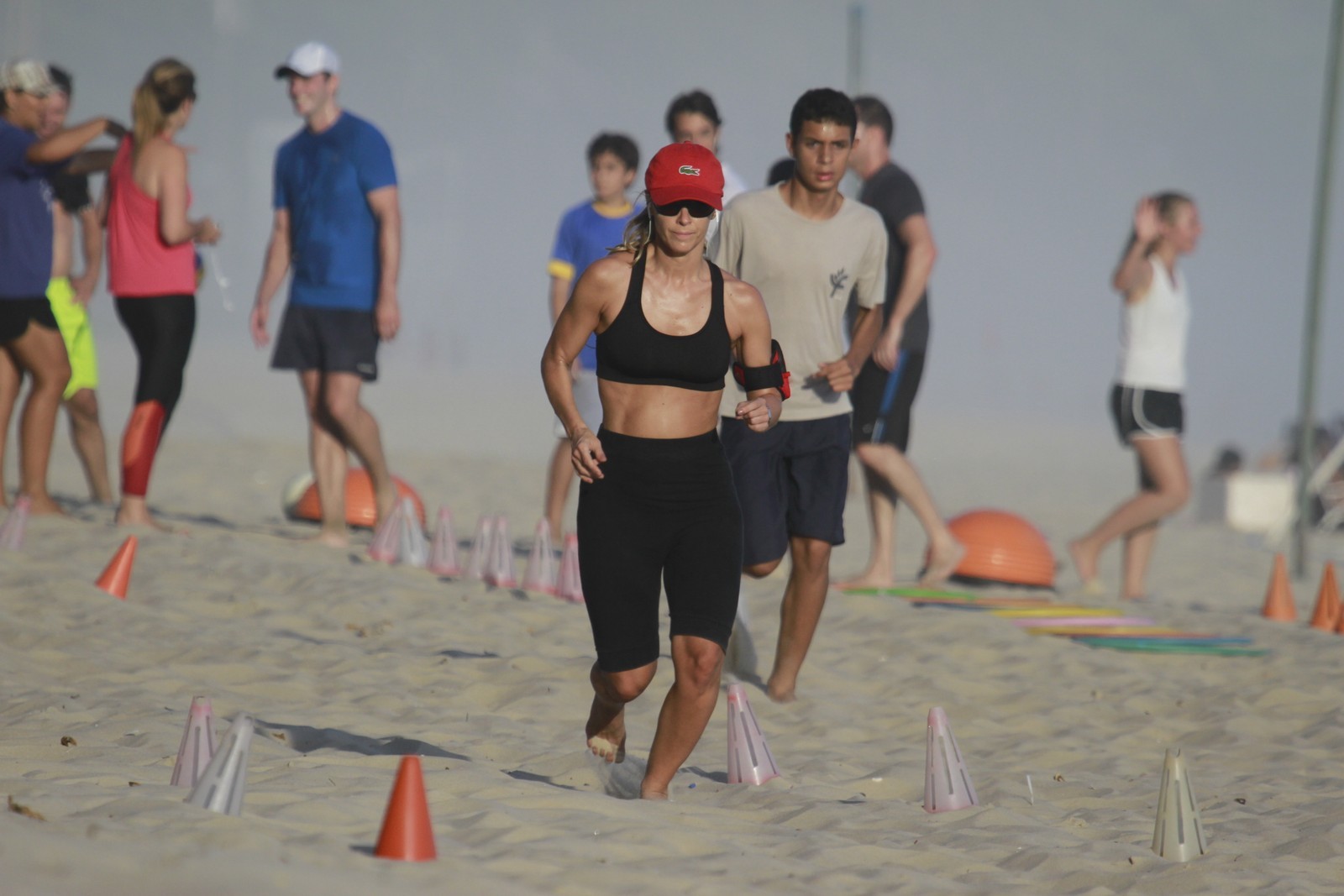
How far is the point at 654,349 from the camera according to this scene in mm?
3932

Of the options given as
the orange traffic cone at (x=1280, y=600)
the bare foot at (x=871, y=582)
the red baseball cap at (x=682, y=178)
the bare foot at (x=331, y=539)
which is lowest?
the orange traffic cone at (x=1280, y=600)

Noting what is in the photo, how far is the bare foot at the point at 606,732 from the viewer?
168 inches

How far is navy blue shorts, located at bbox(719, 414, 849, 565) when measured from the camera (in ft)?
17.3

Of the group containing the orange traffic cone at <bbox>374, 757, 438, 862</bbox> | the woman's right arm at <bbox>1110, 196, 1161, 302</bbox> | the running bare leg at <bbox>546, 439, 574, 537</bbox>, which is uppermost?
the woman's right arm at <bbox>1110, 196, 1161, 302</bbox>

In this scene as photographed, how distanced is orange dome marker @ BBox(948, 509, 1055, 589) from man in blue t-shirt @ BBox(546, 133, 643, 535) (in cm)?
268

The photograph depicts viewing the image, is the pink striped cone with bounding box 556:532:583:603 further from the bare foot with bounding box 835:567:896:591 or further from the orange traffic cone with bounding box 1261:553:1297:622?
the orange traffic cone with bounding box 1261:553:1297:622

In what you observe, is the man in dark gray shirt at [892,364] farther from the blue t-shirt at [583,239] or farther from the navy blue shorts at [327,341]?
the navy blue shorts at [327,341]

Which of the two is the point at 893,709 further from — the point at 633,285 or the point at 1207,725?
the point at 633,285

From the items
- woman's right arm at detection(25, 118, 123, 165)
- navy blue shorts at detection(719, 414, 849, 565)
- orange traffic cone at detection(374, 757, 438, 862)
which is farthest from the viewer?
woman's right arm at detection(25, 118, 123, 165)

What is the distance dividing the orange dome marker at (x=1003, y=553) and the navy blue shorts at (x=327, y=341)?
12.6ft

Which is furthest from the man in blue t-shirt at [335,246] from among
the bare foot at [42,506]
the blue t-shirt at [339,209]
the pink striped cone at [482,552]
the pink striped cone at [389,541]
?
the bare foot at [42,506]

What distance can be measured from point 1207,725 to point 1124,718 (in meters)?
0.31

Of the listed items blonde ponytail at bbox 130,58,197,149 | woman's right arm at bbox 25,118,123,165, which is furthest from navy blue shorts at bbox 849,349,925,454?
woman's right arm at bbox 25,118,123,165

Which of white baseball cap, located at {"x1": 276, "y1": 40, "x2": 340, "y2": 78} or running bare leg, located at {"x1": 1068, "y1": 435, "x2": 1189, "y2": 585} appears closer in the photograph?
white baseball cap, located at {"x1": 276, "y1": 40, "x2": 340, "y2": 78}
